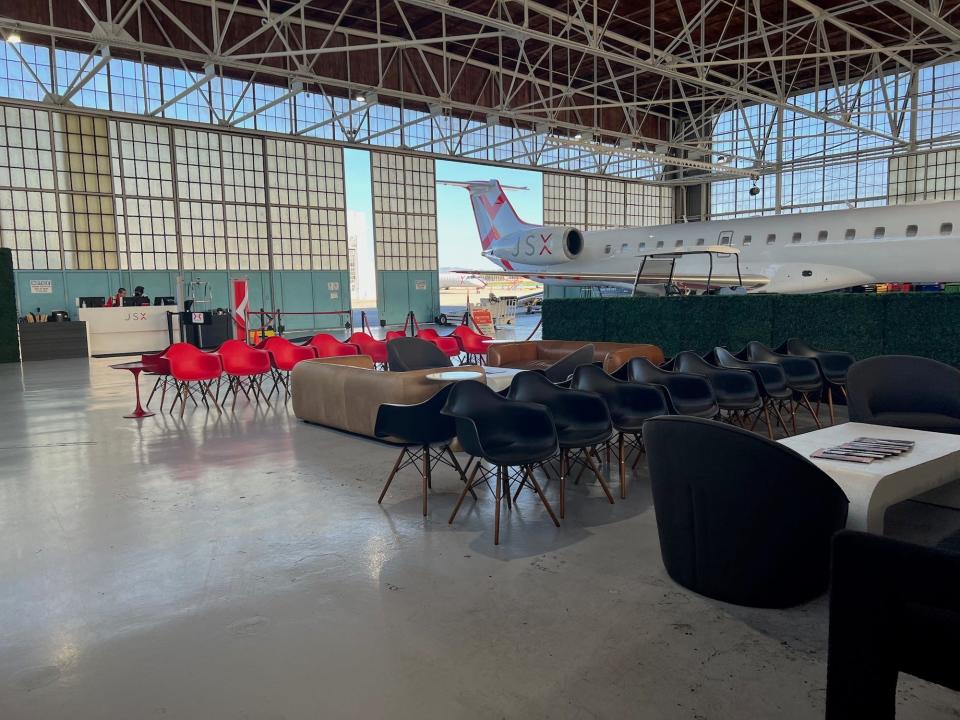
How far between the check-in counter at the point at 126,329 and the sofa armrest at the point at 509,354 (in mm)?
10285

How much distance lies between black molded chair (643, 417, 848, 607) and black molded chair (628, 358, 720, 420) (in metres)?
2.04

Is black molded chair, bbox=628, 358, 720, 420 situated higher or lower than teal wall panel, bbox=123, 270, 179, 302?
lower

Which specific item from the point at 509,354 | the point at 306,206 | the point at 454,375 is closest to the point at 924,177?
the point at 509,354

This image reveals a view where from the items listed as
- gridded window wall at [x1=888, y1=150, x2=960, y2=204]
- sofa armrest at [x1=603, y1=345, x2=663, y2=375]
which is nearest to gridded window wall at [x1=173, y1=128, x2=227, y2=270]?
sofa armrest at [x1=603, y1=345, x2=663, y2=375]

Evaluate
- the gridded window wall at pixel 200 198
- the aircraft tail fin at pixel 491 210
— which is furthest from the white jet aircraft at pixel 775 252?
the gridded window wall at pixel 200 198

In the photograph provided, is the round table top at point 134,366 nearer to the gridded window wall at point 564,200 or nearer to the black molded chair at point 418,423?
the black molded chair at point 418,423

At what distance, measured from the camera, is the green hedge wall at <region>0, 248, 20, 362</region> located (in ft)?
44.4

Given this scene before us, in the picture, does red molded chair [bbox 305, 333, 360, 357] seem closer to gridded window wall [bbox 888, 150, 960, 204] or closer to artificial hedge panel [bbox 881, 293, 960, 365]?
artificial hedge panel [bbox 881, 293, 960, 365]

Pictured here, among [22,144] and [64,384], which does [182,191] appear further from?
[64,384]

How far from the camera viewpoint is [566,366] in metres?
5.48

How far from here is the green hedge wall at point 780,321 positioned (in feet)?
20.7

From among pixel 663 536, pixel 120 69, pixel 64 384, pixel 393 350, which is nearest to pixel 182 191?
pixel 120 69

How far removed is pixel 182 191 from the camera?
17.5 m

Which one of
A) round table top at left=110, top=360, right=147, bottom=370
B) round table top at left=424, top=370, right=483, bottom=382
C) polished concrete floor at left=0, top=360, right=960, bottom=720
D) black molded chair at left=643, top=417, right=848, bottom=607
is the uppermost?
round table top at left=424, top=370, right=483, bottom=382
